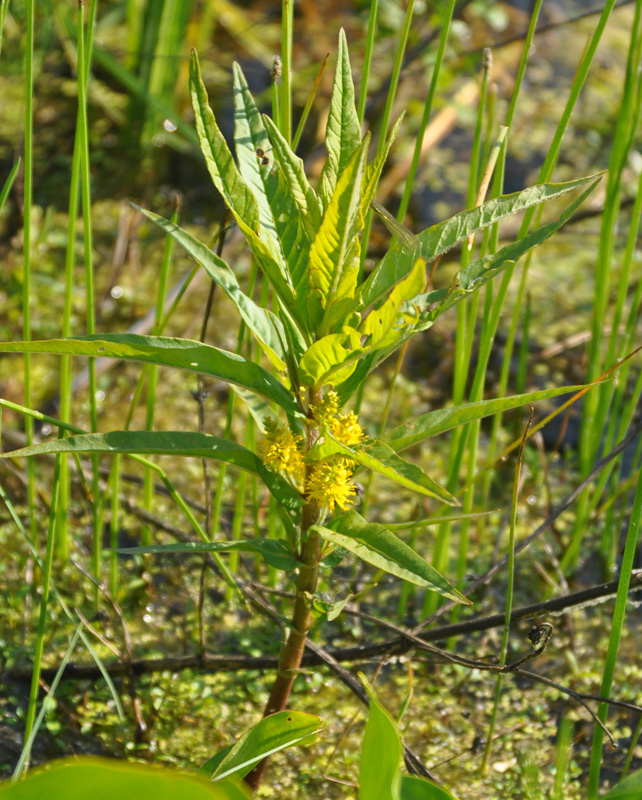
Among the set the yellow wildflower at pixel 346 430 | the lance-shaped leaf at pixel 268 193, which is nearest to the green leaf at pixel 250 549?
the yellow wildflower at pixel 346 430

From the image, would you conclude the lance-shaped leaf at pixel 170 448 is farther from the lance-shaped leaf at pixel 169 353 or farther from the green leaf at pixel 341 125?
the green leaf at pixel 341 125

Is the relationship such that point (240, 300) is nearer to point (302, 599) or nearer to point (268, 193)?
point (268, 193)

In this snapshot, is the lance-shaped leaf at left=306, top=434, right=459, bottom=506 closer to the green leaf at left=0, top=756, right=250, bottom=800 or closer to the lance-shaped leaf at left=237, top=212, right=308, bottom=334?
the lance-shaped leaf at left=237, top=212, right=308, bottom=334

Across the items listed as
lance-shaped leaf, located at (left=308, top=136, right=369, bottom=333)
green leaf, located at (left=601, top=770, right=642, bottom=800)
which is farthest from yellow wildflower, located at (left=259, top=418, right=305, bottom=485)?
green leaf, located at (left=601, top=770, right=642, bottom=800)

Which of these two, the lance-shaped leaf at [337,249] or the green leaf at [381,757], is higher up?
the lance-shaped leaf at [337,249]

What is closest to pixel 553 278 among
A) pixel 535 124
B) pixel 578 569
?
pixel 535 124

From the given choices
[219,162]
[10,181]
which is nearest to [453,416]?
[219,162]
